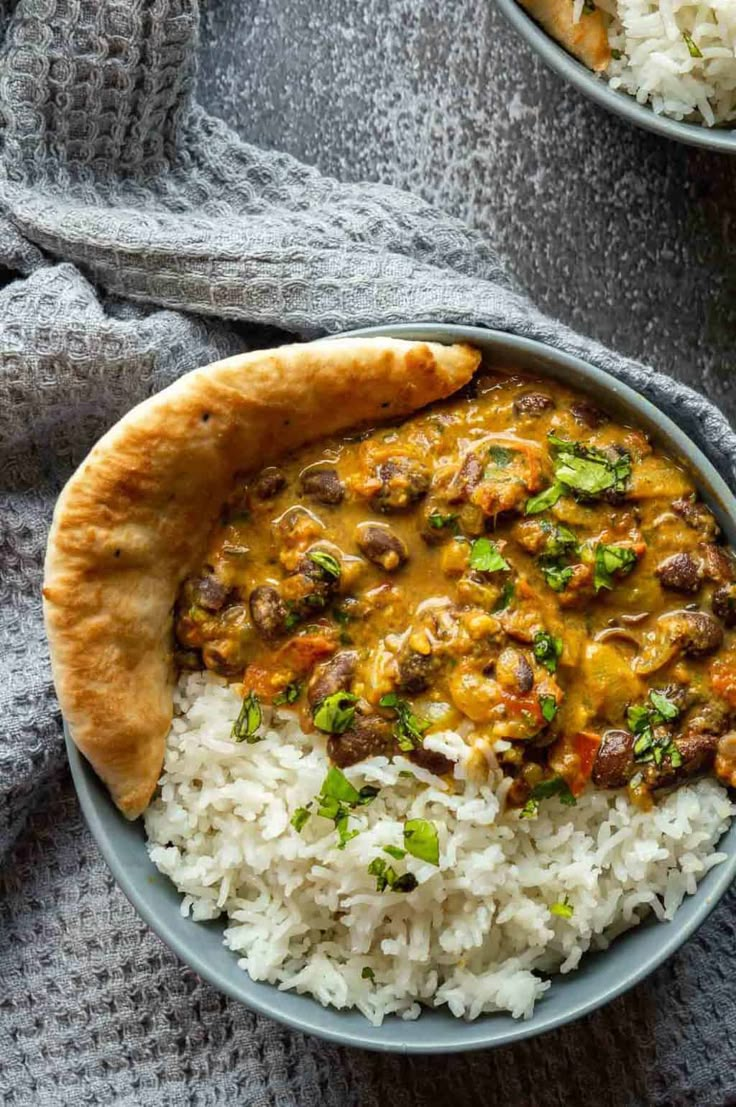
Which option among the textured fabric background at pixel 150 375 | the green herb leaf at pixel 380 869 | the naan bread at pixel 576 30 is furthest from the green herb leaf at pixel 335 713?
the naan bread at pixel 576 30

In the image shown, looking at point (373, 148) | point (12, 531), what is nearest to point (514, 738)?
point (12, 531)

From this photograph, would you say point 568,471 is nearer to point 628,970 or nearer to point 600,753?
point 600,753

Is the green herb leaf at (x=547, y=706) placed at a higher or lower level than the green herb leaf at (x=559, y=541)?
lower

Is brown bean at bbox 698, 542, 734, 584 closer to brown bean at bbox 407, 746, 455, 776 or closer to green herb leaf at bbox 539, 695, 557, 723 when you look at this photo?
Answer: green herb leaf at bbox 539, 695, 557, 723

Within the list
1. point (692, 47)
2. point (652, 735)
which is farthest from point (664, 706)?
point (692, 47)

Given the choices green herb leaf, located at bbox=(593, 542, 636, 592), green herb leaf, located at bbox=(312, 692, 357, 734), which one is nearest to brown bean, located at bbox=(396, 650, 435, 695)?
green herb leaf, located at bbox=(312, 692, 357, 734)

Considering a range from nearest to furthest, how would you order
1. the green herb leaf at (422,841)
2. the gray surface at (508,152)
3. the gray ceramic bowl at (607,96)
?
the green herb leaf at (422,841)
the gray ceramic bowl at (607,96)
the gray surface at (508,152)

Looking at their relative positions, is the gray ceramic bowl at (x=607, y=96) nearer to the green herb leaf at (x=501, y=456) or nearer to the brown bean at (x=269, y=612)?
the green herb leaf at (x=501, y=456)
